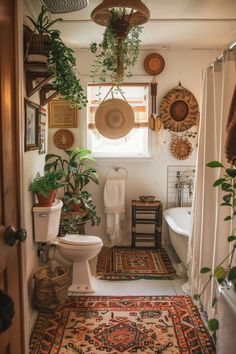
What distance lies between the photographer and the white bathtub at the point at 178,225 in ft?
9.92

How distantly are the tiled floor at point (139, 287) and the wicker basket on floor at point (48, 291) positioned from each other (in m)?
0.32

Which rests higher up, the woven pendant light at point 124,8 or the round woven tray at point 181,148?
the woven pendant light at point 124,8

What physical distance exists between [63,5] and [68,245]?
1.86 meters

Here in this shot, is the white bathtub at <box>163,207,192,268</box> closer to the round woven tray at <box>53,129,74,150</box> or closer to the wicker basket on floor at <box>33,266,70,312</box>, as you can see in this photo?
the wicker basket on floor at <box>33,266,70,312</box>

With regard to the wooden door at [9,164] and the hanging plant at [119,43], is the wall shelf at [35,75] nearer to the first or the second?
the hanging plant at [119,43]

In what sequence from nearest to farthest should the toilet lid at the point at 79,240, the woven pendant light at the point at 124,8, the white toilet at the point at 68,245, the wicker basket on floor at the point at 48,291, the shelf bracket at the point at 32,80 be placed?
the woven pendant light at the point at 124,8 → the shelf bracket at the point at 32,80 → the wicker basket on floor at the point at 48,291 → the white toilet at the point at 68,245 → the toilet lid at the point at 79,240

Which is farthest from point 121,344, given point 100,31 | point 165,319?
point 100,31

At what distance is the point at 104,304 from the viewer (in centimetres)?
253

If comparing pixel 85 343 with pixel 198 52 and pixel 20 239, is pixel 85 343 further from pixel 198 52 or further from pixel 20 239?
pixel 198 52

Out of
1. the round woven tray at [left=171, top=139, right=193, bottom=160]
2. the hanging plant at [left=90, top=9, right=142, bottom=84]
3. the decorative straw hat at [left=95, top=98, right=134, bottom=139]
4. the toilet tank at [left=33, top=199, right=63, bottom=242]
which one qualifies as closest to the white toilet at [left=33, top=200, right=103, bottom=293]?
the toilet tank at [left=33, top=199, right=63, bottom=242]

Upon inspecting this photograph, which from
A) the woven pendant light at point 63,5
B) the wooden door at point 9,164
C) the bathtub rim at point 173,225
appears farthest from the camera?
the bathtub rim at point 173,225

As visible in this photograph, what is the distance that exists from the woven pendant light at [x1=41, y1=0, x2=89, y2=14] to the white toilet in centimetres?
145

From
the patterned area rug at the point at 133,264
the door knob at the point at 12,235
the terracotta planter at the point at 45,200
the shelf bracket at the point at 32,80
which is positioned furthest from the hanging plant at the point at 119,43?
the patterned area rug at the point at 133,264

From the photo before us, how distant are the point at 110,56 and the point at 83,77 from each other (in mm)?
1392
